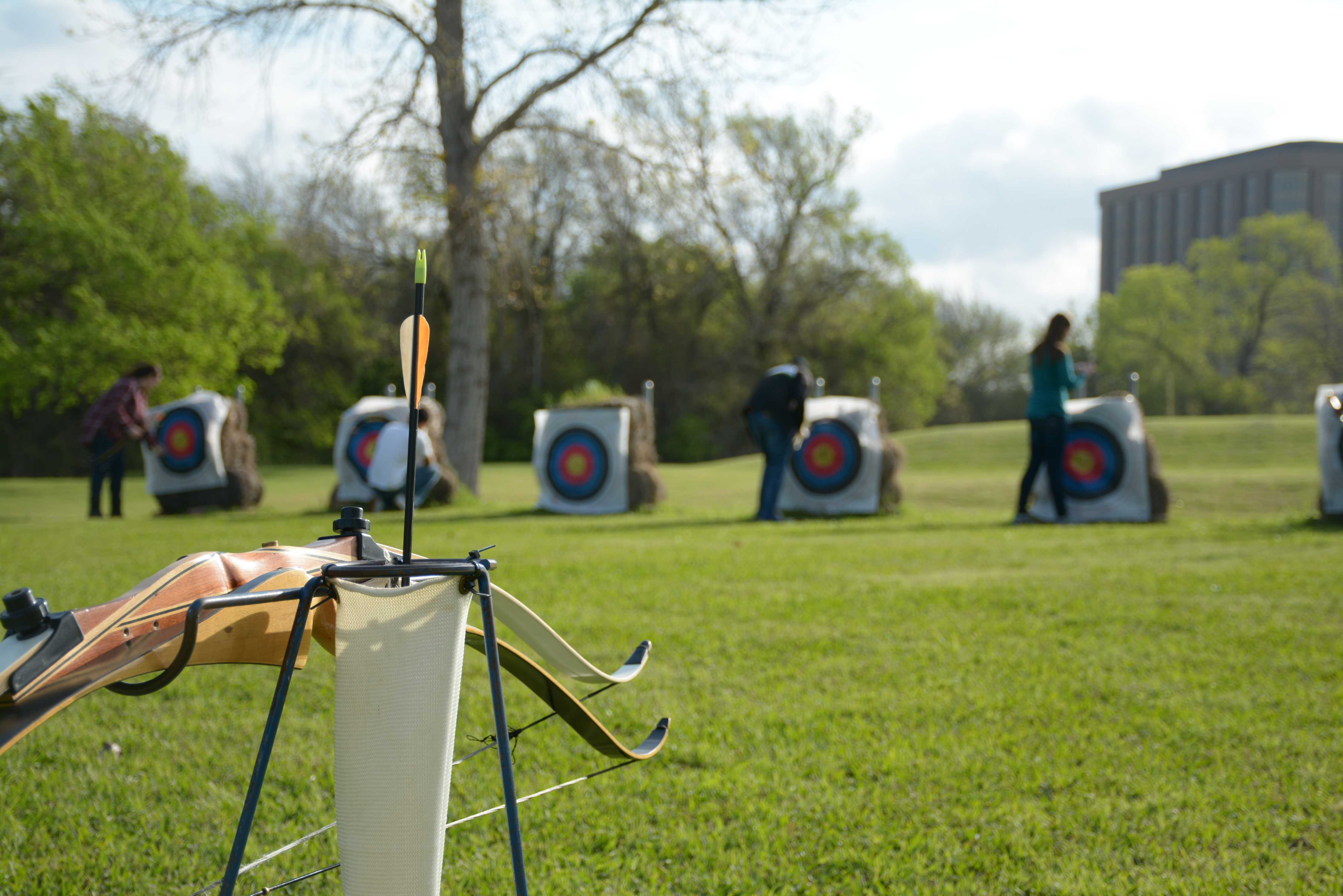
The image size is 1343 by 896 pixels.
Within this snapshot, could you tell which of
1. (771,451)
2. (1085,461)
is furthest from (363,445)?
(1085,461)

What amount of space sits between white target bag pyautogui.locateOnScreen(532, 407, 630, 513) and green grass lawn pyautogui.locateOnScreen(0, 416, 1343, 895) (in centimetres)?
459

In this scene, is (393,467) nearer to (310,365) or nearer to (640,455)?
(640,455)

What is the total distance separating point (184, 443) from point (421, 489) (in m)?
3.00

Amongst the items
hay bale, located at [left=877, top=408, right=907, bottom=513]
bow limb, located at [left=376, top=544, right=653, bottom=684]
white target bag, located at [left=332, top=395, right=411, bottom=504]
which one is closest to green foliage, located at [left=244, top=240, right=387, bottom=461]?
white target bag, located at [left=332, top=395, right=411, bottom=504]

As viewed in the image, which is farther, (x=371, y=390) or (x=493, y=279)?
(x=371, y=390)

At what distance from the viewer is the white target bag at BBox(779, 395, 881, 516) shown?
995 cm

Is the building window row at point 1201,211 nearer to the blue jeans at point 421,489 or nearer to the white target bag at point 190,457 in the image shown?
the blue jeans at point 421,489

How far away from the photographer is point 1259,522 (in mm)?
8289

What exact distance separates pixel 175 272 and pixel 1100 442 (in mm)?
18825

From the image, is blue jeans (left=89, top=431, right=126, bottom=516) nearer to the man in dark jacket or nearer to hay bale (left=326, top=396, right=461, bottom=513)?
hay bale (left=326, top=396, right=461, bottom=513)

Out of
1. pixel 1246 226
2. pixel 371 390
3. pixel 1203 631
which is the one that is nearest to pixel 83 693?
pixel 1203 631

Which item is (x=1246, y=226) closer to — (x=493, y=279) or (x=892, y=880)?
(x=493, y=279)

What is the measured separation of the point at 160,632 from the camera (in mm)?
1002

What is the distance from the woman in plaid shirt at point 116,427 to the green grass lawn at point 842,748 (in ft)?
15.3
